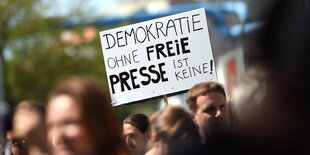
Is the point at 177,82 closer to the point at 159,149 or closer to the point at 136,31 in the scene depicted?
the point at 136,31

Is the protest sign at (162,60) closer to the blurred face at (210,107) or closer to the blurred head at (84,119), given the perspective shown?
the blurred face at (210,107)

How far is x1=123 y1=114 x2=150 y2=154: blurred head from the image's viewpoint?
4898mm

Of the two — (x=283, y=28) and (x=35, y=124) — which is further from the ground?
(x=283, y=28)

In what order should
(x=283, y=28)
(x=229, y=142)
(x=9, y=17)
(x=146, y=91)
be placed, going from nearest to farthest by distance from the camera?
(x=283, y=28) → (x=229, y=142) → (x=146, y=91) → (x=9, y=17)

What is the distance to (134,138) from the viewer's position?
4988 millimetres

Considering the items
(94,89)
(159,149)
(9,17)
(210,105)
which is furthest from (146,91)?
(9,17)

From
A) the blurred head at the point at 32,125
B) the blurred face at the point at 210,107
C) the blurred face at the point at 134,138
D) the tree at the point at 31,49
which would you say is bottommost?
the blurred face at the point at 134,138

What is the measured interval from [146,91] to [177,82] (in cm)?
21

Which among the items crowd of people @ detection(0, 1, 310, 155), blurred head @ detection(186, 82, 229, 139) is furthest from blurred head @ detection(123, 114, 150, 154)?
blurred head @ detection(186, 82, 229, 139)

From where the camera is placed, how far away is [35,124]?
325 centimetres

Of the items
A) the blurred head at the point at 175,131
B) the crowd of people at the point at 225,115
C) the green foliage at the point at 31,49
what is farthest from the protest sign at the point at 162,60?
the green foliage at the point at 31,49

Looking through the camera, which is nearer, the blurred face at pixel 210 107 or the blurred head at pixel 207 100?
the blurred face at pixel 210 107

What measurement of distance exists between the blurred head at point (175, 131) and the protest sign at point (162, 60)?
2075 millimetres

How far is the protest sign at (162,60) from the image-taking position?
18.4 ft
